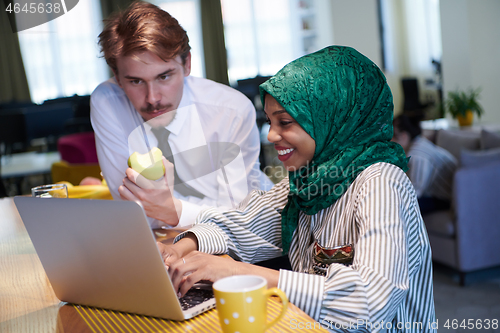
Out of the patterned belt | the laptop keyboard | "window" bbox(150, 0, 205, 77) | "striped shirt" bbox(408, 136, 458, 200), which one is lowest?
"striped shirt" bbox(408, 136, 458, 200)


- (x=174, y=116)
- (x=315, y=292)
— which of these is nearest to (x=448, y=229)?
(x=174, y=116)

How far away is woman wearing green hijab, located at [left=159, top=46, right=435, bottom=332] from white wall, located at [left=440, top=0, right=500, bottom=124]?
6.39 metres

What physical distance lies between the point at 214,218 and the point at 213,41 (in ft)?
26.1

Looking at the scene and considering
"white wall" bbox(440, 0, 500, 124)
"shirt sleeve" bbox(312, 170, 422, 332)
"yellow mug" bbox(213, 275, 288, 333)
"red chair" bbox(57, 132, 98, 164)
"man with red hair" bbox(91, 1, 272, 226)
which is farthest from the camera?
"white wall" bbox(440, 0, 500, 124)

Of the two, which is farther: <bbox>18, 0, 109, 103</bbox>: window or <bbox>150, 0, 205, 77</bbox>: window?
<bbox>150, 0, 205, 77</bbox>: window

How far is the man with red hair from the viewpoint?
1433 mm

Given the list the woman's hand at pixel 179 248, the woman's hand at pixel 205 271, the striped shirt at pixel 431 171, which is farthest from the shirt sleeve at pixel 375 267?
the striped shirt at pixel 431 171

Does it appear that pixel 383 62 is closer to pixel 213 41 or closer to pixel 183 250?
pixel 213 41

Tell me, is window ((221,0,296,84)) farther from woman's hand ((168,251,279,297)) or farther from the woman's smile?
woman's hand ((168,251,279,297))

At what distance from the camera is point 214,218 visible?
1.10 meters

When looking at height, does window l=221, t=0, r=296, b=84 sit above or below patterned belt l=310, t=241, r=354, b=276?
above

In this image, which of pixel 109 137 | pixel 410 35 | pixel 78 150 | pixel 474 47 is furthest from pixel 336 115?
pixel 410 35

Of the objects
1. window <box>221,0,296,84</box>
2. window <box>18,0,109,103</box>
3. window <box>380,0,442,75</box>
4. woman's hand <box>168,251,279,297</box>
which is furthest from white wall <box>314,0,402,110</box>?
woman's hand <box>168,251,279,297</box>

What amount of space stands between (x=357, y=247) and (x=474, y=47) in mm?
6892
